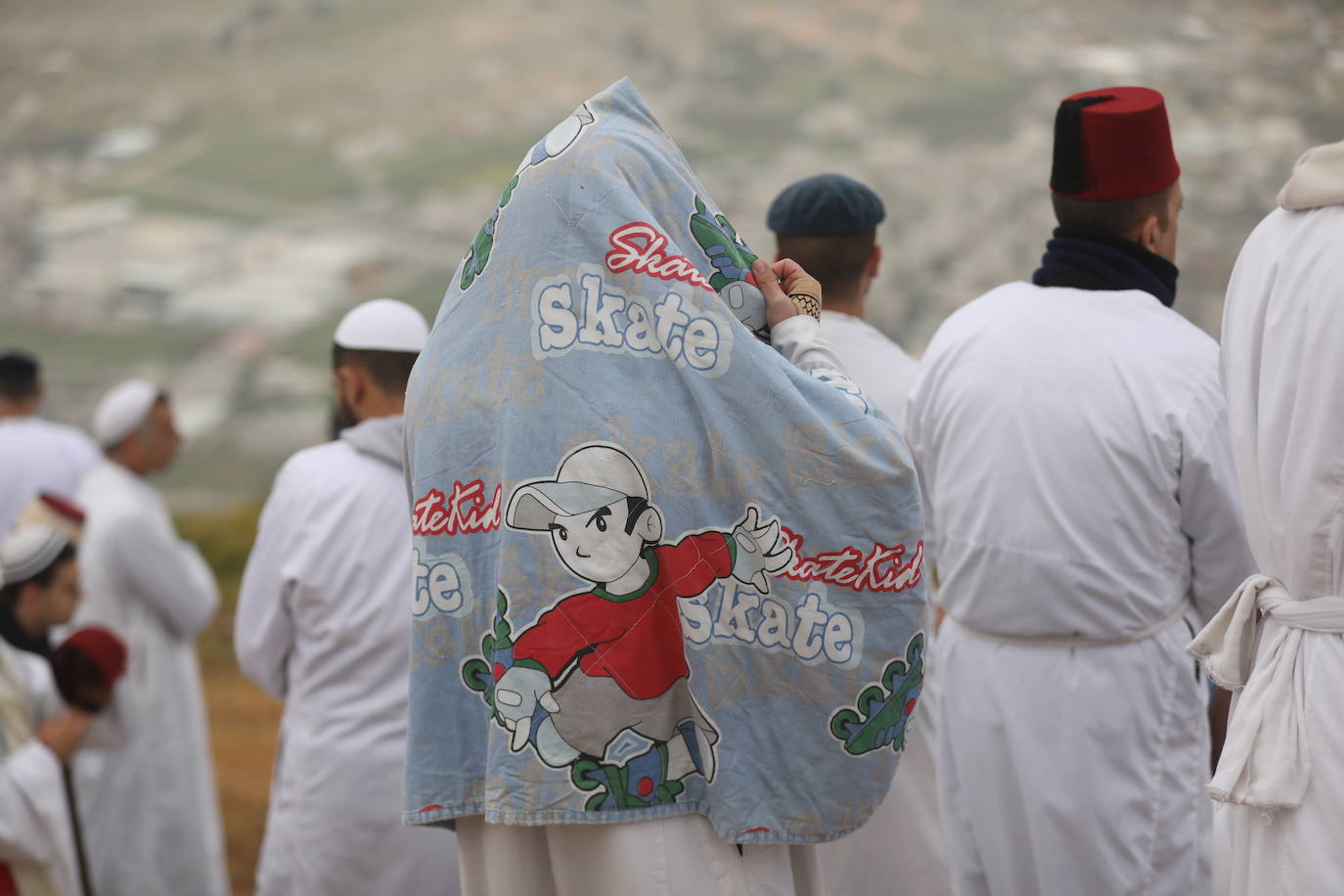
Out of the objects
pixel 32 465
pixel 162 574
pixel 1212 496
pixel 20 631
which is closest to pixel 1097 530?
pixel 1212 496

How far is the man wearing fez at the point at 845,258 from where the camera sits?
2740mm

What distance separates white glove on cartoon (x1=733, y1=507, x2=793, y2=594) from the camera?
156 centimetres

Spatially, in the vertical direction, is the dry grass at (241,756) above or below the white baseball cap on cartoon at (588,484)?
below

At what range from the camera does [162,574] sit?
3.84m

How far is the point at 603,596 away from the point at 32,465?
433 centimetres

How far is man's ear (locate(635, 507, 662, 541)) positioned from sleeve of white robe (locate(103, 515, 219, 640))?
2682 millimetres

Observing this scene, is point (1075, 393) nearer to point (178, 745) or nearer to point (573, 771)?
point (573, 771)

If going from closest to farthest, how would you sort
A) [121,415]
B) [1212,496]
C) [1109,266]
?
1. [1212,496]
2. [1109,266]
3. [121,415]

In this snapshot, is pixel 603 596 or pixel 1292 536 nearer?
pixel 603 596

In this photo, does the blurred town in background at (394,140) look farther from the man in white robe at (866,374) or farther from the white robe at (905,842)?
the white robe at (905,842)

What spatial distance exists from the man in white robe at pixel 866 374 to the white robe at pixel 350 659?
0.93 m

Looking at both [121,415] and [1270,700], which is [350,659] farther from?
[1270,700]

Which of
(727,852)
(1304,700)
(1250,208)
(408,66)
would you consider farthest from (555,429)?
(408,66)

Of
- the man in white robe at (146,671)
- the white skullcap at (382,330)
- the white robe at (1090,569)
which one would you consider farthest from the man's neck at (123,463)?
the white robe at (1090,569)
